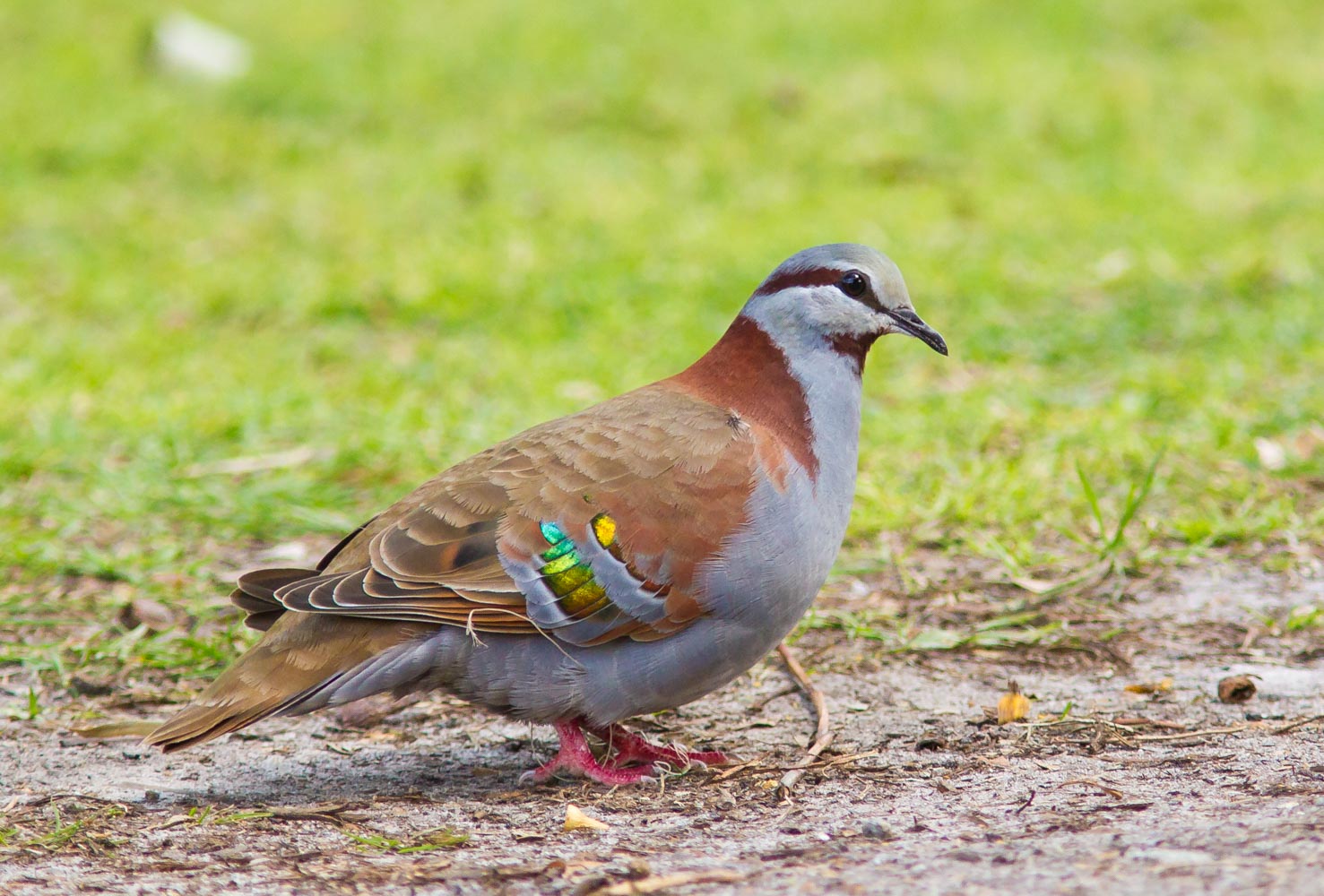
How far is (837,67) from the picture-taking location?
11102mm

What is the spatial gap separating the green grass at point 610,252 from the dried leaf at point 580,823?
59.4 inches

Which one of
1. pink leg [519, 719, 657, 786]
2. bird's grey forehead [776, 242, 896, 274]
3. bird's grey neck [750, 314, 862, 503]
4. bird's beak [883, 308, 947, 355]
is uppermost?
bird's grey forehead [776, 242, 896, 274]

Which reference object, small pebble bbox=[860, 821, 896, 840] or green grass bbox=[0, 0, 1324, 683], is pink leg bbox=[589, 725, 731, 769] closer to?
small pebble bbox=[860, 821, 896, 840]

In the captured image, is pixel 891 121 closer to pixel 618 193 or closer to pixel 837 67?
pixel 837 67

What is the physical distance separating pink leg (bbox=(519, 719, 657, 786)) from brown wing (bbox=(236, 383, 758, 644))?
26 cm

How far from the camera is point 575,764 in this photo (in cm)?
354

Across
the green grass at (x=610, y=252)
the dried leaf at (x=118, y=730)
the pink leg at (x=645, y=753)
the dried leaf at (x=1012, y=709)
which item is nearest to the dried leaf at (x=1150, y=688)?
the dried leaf at (x=1012, y=709)

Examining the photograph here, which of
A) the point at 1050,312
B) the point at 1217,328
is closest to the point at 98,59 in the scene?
the point at 1050,312

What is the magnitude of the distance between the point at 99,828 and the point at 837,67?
8995mm

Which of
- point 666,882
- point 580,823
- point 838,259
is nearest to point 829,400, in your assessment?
point 838,259

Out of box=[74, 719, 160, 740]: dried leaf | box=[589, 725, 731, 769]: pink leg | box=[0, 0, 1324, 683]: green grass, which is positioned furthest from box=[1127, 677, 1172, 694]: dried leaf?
box=[74, 719, 160, 740]: dried leaf

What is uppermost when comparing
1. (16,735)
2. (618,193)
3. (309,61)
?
(309,61)

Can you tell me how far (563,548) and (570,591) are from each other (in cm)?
10

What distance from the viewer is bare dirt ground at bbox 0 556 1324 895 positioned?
2734mm
